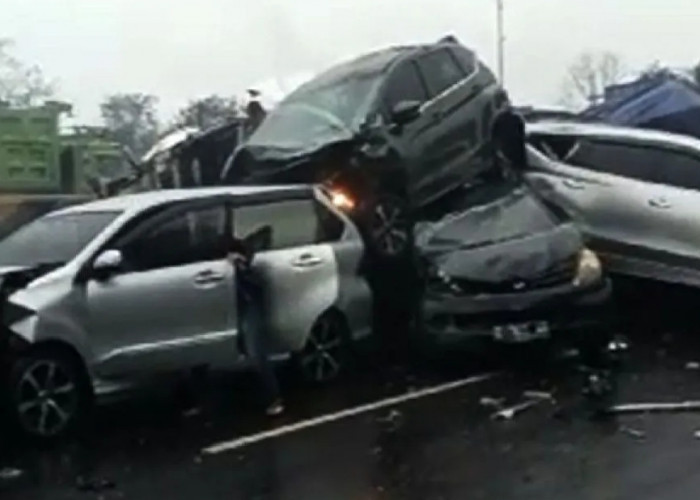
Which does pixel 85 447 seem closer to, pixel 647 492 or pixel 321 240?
pixel 321 240

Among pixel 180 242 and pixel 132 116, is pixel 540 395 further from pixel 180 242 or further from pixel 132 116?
pixel 132 116

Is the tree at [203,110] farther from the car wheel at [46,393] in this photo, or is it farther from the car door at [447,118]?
the car wheel at [46,393]

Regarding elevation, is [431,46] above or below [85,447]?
above

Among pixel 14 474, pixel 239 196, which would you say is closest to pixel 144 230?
pixel 239 196

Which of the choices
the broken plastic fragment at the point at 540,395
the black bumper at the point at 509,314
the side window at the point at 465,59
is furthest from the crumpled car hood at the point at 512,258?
the side window at the point at 465,59

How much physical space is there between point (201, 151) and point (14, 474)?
8.87 m

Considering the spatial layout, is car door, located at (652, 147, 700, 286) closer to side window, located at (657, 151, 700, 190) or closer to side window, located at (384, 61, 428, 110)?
side window, located at (657, 151, 700, 190)

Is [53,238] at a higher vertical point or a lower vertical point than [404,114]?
lower

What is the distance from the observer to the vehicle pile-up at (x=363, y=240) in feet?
34.7

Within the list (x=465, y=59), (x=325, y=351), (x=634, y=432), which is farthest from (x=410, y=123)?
(x=634, y=432)

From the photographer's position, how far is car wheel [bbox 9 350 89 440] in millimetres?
10047

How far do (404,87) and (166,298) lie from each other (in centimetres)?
490

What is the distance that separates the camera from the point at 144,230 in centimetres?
1121

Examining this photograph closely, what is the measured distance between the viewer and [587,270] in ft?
41.8
